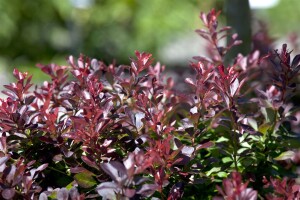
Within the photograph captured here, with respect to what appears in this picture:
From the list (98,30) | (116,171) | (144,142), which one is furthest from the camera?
(98,30)

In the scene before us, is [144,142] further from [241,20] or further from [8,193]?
[241,20]

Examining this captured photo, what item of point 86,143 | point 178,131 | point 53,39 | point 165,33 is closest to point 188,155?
point 178,131

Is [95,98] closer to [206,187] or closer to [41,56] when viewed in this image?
[206,187]

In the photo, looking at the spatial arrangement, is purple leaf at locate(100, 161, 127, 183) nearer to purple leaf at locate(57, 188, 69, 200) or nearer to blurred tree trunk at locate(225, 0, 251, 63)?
purple leaf at locate(57, 188, 69, 200)

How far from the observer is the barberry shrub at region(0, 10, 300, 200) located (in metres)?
1.60

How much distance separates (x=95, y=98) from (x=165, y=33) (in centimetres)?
935

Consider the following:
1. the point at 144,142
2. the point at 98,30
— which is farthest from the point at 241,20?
the point at 98,30

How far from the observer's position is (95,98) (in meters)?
1.74

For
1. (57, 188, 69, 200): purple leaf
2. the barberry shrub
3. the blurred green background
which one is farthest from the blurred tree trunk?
the blurred green background

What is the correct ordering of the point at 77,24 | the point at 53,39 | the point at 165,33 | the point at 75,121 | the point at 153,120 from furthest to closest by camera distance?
the point at 53,39 < the point at 77,24 < the point at 165,33 < the point at 153,120 < the point at 75,121

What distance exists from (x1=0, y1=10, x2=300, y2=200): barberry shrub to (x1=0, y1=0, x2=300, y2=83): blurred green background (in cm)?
862

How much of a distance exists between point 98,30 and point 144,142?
10475mm

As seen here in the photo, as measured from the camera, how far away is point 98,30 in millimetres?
12164

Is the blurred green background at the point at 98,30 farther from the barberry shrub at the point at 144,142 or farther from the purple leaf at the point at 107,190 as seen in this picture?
the purple leaf at the point at 107,190
